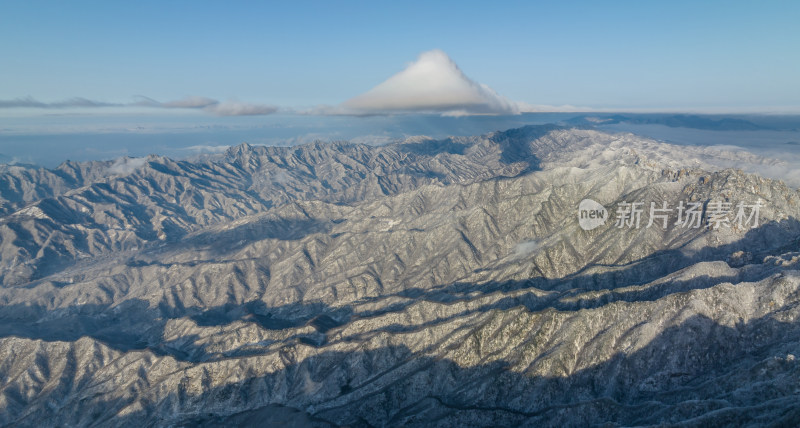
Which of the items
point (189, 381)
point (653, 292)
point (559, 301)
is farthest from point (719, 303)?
point (189, 381)

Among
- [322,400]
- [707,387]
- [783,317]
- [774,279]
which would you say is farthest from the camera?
[322,400]

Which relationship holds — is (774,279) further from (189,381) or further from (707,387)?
(189,381)

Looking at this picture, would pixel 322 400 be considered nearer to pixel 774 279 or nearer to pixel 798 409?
pixel 798 409

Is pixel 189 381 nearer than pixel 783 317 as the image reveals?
No

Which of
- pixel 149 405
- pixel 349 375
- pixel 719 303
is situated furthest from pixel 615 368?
pixel 149 405

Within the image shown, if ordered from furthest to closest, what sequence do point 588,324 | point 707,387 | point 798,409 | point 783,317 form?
1. point 588,324
2. point 783,317
3. point 707,387
4. point 798,409

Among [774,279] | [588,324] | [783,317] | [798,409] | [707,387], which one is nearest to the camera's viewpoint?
[798,409]

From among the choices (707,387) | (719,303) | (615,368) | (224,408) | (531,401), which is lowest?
(224,408)

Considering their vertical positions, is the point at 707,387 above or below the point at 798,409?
below

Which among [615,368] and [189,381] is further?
[189,381]
